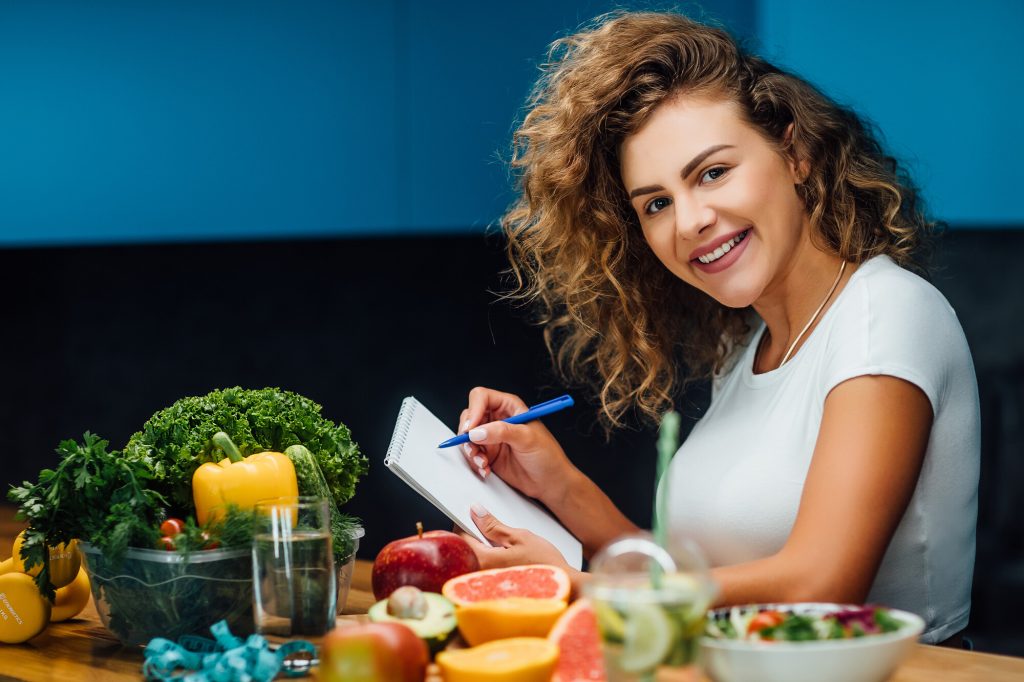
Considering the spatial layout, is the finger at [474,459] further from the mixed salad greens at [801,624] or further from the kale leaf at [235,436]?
the mixed salad greens at [801,624]

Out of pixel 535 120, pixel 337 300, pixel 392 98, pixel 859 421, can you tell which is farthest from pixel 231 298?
pixel 859 421

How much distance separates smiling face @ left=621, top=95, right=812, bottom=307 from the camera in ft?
4.77

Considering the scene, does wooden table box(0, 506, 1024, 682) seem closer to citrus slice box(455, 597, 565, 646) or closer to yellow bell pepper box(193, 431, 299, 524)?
yellow bell pepper box(193, 431, 299, 524)

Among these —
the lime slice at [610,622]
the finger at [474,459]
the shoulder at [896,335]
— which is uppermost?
the shoulder at [896,335]

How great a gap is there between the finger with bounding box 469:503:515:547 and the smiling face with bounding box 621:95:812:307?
1.44 ft

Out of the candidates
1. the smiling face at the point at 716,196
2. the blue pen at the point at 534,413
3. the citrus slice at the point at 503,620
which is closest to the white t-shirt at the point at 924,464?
the smiling face at the point at 716,196

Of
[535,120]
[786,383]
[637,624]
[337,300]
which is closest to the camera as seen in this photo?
[637,624]

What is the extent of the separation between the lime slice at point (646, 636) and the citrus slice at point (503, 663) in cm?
12

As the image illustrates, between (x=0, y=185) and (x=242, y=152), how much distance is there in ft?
1.93

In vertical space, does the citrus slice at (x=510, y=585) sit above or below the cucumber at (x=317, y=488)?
below

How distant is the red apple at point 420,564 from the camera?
1.17 metres

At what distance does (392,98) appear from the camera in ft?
8.22

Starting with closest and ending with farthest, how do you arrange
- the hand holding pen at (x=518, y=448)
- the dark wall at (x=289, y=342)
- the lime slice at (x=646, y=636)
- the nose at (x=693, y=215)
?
the lime slice at (x=646, y=636) → the nose at (x=693, y=215) → the hand holding pen at (x=518, y=448) → the dark wall at (x=289, y=342)

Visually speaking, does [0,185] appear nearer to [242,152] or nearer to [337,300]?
[242,152]
